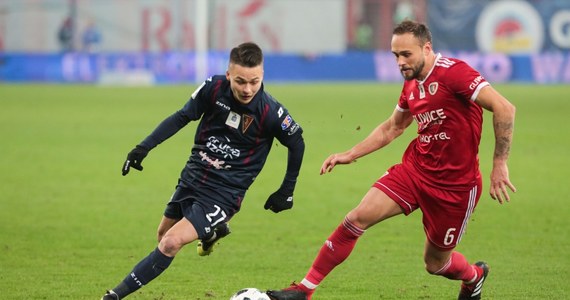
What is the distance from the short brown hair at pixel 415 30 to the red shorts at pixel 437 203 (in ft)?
3.45

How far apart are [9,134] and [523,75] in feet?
94.1

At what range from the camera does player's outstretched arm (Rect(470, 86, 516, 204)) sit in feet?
23.9

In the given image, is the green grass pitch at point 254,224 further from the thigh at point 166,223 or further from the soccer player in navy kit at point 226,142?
the soccer player in navy kit at point 226,142

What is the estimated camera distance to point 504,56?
1854 inches

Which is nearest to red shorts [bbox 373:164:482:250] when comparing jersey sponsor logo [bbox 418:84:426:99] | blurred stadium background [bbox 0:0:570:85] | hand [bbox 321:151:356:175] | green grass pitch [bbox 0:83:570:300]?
hand [bbox 321:151:356:175]

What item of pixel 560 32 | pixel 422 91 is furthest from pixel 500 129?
pixel 560 32

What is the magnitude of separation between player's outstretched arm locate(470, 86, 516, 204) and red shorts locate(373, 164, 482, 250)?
0.46 metres

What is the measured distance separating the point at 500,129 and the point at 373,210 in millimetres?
1145

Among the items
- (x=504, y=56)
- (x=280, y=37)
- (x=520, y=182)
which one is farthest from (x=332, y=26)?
(x=520, y=182)

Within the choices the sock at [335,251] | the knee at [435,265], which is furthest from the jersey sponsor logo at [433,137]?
the knee at [435,265]

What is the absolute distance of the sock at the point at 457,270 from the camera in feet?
26.5


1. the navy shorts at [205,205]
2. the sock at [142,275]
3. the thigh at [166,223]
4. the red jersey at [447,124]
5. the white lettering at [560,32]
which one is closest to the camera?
the sock at [142,275]

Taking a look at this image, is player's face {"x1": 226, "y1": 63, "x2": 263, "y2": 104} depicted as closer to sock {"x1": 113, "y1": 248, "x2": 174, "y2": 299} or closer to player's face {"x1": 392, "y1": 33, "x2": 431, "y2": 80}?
player's face {"x1": 392, "y1": 33, "x2": 431, "y2": 80}

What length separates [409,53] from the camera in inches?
296
